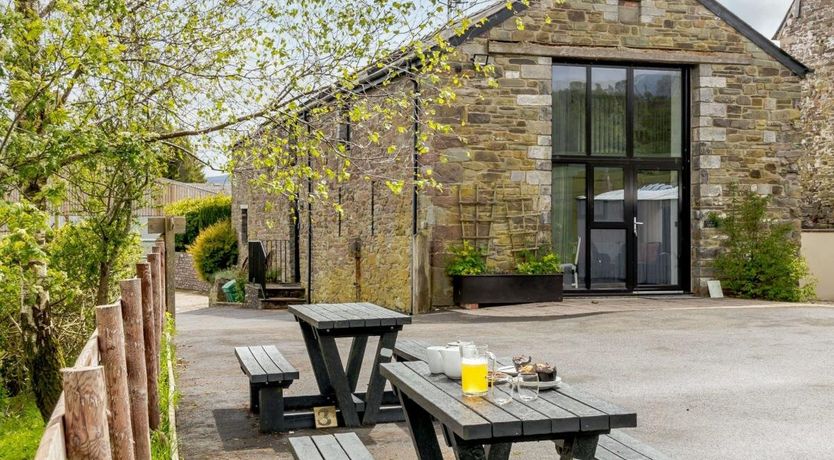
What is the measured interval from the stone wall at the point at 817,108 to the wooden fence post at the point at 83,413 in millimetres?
21948

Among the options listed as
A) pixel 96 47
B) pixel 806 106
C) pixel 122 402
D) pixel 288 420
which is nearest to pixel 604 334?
pixel 288 420

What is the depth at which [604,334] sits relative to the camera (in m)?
10.0

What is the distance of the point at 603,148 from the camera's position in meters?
13.8

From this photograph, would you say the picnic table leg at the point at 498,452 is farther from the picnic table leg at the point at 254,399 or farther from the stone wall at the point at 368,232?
the stone wall at the point at 368,232

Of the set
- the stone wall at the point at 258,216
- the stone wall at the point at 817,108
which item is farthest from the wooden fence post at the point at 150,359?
the stone wall at the point at 817,108

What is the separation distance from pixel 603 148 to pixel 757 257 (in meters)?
2.97

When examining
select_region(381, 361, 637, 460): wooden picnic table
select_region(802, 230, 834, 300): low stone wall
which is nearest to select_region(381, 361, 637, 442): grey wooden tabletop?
select_region(381, 361, 637, 460): wooden picnic table

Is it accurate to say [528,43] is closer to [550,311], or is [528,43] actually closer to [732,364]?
[550,311]

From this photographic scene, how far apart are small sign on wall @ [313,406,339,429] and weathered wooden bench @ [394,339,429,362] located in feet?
1.96

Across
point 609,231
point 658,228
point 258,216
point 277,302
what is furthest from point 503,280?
point 258,216

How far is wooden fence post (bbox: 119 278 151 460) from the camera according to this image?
378 cm

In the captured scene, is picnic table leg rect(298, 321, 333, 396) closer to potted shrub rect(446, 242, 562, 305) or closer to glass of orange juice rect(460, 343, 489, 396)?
glass of orange juice rect(460, 343, 489, 396)

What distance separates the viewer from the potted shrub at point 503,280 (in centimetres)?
1242

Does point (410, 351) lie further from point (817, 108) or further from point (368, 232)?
point (817, 108)
